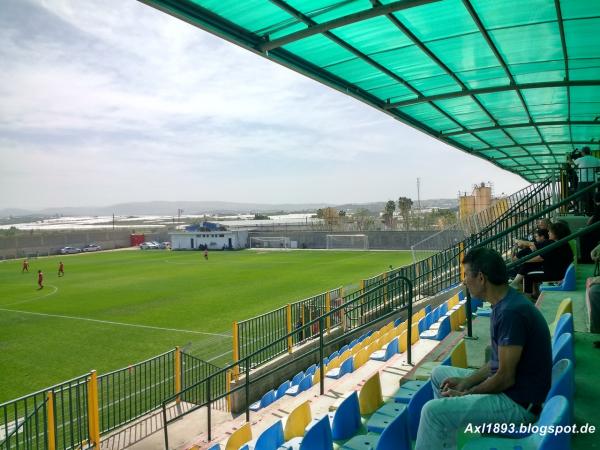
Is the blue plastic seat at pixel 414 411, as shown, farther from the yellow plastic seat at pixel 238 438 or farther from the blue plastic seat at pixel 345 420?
the yellow plastic seat at pixel 238 438

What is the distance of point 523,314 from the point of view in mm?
2342

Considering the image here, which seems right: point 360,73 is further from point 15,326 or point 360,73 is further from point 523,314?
point 15,326

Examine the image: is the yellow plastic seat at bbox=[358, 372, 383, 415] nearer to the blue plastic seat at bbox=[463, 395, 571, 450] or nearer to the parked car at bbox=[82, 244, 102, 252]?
the blue plastic seat at bbox=[463, 395, 571, 450]

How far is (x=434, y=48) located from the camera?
781 centimetres

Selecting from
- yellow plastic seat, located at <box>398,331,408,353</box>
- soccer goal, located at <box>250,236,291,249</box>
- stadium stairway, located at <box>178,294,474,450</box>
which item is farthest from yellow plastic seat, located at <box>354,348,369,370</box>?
soccer goal, located at <box>250,236,291,249</box>

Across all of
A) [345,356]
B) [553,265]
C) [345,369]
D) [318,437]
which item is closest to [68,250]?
[345,356]

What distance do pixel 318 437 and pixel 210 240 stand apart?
58.7m

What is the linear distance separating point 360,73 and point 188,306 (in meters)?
15.9

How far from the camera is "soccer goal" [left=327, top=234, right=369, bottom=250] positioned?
5291cm

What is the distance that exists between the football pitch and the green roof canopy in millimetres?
6741

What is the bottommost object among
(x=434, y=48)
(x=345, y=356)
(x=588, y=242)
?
Answer: (x=345, y=356)

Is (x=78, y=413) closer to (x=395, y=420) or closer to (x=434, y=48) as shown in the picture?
(x=395, y=420)

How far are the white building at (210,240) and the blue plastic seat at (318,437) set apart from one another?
5682cm

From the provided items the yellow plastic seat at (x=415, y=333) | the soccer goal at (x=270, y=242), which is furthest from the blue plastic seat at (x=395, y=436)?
the soccer goal at (x=270, y=242)
